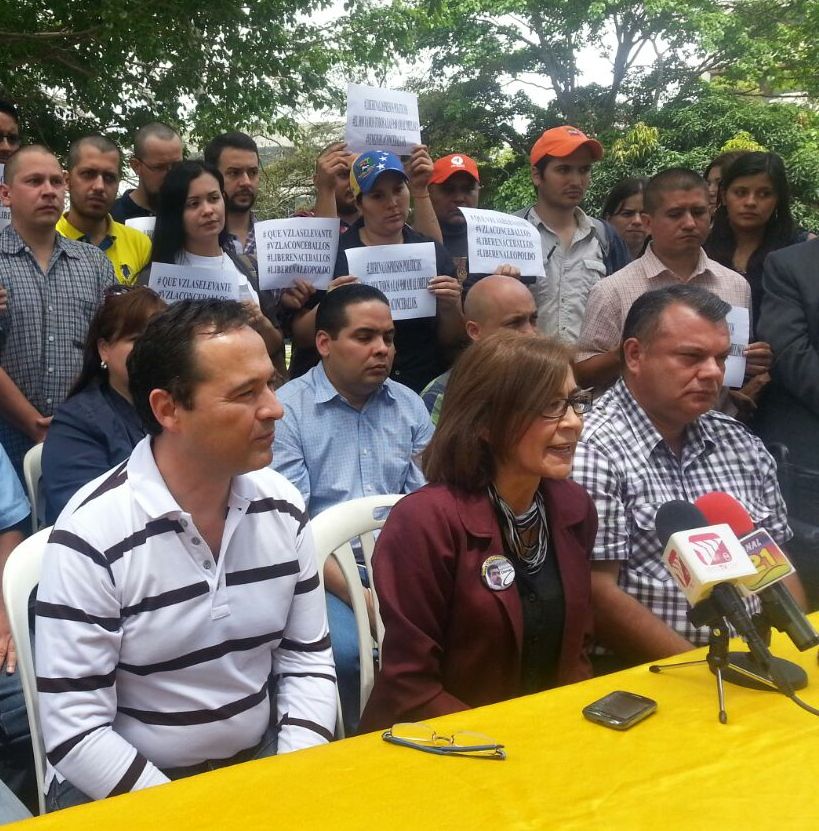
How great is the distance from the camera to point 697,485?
10.1 ft

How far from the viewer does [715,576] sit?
1757 millimetres

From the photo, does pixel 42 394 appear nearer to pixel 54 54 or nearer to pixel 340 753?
pixel 340 753

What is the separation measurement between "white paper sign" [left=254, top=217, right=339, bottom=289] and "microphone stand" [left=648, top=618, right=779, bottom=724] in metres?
2.94

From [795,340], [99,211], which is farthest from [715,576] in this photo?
[99,211]

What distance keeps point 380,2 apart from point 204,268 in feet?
33.5

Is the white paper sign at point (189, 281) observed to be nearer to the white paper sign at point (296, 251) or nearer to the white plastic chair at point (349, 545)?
the white paper sign at point (296, 251)

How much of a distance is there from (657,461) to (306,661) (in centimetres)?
135

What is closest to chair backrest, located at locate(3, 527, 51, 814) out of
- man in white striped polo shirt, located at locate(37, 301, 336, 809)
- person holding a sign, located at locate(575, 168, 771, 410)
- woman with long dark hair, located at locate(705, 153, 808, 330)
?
man in white striped polo shirt, located at locate(37, 301, 336, 809)

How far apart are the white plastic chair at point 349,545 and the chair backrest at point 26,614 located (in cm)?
78

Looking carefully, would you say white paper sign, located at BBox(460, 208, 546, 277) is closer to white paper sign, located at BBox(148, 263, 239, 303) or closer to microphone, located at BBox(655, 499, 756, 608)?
white paper sign, located at BBox(148, 263, 239, 303)

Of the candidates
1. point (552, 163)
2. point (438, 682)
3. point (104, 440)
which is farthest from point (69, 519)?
point (552, 163)

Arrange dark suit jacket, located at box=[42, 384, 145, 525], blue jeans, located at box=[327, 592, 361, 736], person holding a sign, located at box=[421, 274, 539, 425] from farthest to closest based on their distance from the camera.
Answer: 1. person holding a sign, located at box=[421, 274, 539, 425]
2. dark suit jacket, located at box=[42, 384, 145, 525]
3. blue jeans, located at box=[327, 592, 361, 736]

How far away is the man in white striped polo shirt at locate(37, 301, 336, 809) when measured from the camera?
203cm

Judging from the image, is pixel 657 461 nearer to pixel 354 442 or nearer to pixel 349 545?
pixel 349 545
